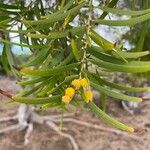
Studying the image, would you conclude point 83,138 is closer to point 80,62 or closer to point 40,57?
point 40,57

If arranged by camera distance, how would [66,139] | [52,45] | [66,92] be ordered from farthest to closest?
[66,139]
[52,45]
[66,92]

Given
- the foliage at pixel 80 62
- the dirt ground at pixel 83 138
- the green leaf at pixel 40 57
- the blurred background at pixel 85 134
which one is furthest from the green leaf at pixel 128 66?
the dirt ground at pixel 83 138

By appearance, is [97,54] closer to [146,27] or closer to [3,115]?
[146,27]

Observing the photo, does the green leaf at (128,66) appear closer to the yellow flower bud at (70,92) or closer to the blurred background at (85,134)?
the yellow flower bud at (70,92)

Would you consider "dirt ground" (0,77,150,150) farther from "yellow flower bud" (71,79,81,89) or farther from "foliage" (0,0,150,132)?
"yellow flower bud" (71,79,81,89)

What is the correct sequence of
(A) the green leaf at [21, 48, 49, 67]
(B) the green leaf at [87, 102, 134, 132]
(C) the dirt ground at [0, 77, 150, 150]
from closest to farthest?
(B) the green leaf at [87, 102, 134, 132]
(A) the green leaf at [21, 48, 49, 67]
(C) the dirt ground at [0, 77, 150, 150]

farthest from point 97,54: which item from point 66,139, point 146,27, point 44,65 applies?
point 66,139

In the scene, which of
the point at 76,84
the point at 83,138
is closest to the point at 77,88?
the point at 76,84

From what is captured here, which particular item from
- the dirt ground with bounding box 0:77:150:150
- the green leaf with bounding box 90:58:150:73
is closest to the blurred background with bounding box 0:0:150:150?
the dirt ground with bounding box 0:77:150:150
